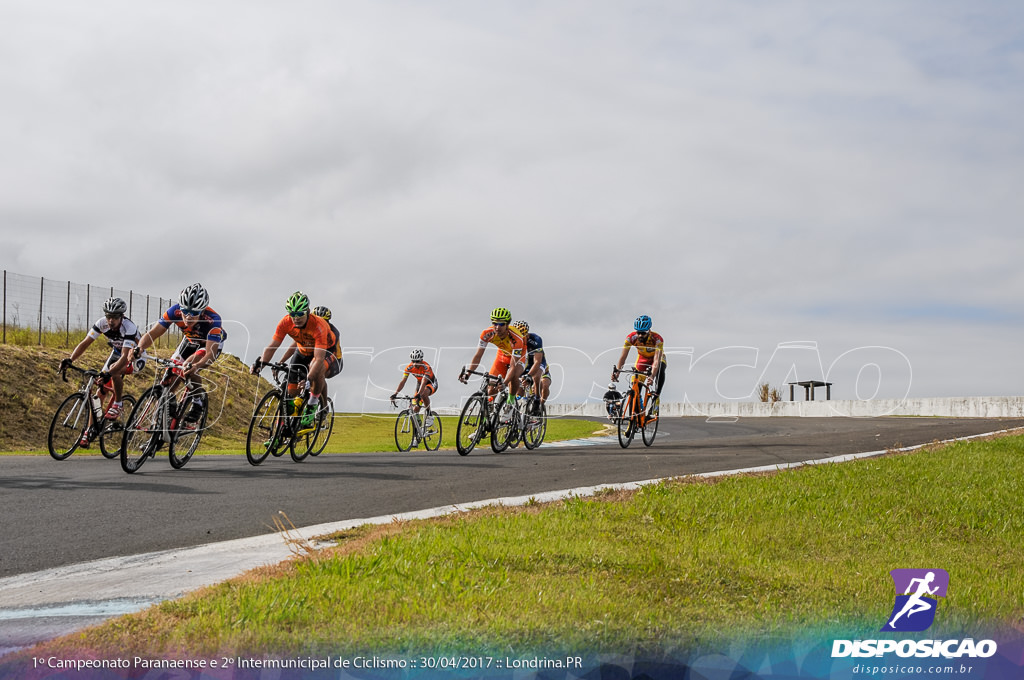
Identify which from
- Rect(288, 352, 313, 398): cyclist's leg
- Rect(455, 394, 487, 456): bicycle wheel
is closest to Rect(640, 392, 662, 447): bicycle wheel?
Rect(455, 394, 487, 456): bicycle wheel

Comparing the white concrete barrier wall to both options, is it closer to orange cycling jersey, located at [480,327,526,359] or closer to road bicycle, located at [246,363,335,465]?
orange cycling jersey, located at [480,327,526,359]

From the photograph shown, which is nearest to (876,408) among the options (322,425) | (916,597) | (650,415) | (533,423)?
(650,415)

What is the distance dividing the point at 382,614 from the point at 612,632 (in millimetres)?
1208

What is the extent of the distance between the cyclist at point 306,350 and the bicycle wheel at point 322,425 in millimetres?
505

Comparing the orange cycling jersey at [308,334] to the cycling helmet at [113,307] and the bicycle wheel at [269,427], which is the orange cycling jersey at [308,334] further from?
the cycling helmet at [113,307]

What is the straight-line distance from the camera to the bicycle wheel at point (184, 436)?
12.2m

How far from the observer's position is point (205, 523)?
810cm

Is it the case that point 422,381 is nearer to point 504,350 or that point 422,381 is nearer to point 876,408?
point 504,350

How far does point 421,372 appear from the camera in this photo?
19734 millimetres

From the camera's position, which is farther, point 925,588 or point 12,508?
point 12,508

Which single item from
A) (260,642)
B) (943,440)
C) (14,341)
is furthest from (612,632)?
(14,341)

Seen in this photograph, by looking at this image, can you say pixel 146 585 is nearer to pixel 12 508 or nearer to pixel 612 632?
pixel 612 632

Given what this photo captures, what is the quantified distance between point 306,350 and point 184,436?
89.7 inches

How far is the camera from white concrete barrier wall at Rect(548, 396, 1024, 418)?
40219 millimetres
